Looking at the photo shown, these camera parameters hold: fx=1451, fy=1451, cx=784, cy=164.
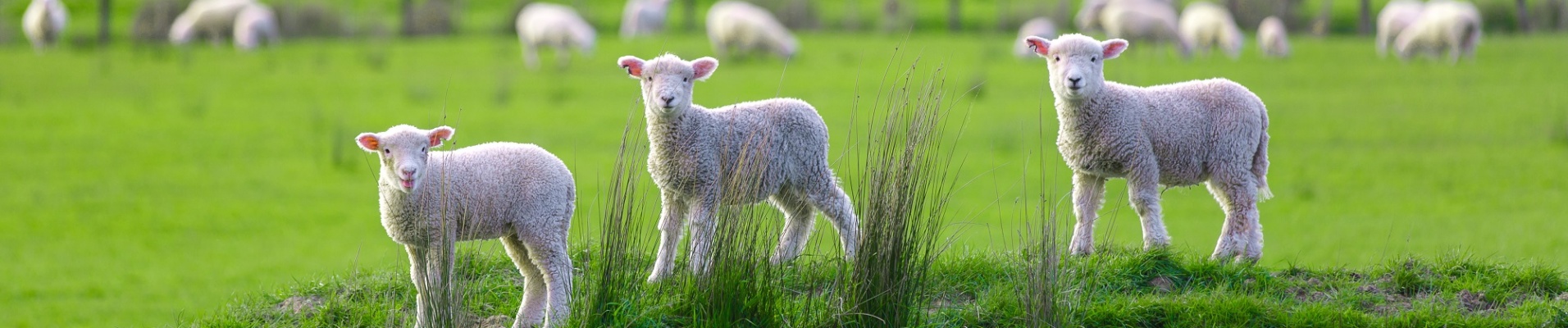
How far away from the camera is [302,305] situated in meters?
6.04

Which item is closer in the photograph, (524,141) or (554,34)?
(524,141)

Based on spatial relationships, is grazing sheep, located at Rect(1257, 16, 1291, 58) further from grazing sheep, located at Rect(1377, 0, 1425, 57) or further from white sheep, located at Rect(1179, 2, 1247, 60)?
grazing sheep, located at Rect(1377, 0, 1425, 57)

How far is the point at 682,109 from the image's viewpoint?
221 inches

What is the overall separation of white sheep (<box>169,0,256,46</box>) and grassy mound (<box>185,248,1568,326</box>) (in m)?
26.4

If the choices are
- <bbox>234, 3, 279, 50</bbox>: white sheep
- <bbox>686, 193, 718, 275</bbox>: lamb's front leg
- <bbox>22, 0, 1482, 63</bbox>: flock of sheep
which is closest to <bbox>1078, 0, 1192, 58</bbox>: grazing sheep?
<bbox>22, 0, 1482, 63</bbox>: flock of sheep

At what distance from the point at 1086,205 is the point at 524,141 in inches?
429

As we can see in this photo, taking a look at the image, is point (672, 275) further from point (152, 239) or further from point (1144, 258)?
point (152, 239)

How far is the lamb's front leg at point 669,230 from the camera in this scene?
571 cm

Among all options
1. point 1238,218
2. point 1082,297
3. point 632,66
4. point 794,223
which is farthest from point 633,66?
point 1238,218

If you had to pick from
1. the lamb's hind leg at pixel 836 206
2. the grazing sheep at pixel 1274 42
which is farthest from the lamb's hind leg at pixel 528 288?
the grazing sheep at pixel 1274 42

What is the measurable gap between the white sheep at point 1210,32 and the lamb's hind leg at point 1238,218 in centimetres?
2051

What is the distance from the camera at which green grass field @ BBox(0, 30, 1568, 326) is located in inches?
431

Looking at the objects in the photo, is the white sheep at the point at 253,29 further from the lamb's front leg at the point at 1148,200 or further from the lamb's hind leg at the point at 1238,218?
the lamb's hind leg at the point at 1238,218

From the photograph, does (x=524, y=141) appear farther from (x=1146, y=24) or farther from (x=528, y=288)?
(x=1146, y=24)
